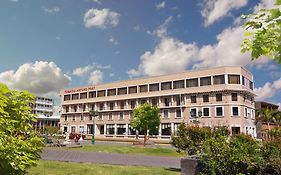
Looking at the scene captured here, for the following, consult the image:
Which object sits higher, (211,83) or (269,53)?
(211,83)

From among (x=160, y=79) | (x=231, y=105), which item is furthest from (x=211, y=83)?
(x=160, y=79)

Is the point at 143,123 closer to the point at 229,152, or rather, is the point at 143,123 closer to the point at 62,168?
the point at 62,168

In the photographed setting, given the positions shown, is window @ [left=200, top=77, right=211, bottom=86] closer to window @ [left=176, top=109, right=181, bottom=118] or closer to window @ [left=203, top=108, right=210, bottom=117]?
window @ [left=203, top=108, right=210, bottom=117]

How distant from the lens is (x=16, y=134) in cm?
616

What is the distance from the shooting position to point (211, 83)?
5309 cm

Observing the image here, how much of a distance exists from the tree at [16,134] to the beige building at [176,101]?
121 ft

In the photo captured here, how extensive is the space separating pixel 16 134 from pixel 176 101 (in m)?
52.4

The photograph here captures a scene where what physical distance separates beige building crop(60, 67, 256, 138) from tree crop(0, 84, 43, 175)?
36803 millimetres

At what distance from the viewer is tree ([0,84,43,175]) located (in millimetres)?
5344

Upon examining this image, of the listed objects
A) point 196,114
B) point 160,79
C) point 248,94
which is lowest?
point 196,114

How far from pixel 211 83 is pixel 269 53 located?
48.9m

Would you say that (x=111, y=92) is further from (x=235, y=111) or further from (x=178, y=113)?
(x=235, y=111)

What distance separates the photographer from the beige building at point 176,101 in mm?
51062

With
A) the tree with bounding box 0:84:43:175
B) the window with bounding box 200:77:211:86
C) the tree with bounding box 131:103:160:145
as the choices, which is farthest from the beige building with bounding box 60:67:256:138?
the tree with bounding box 0:84:43:175
